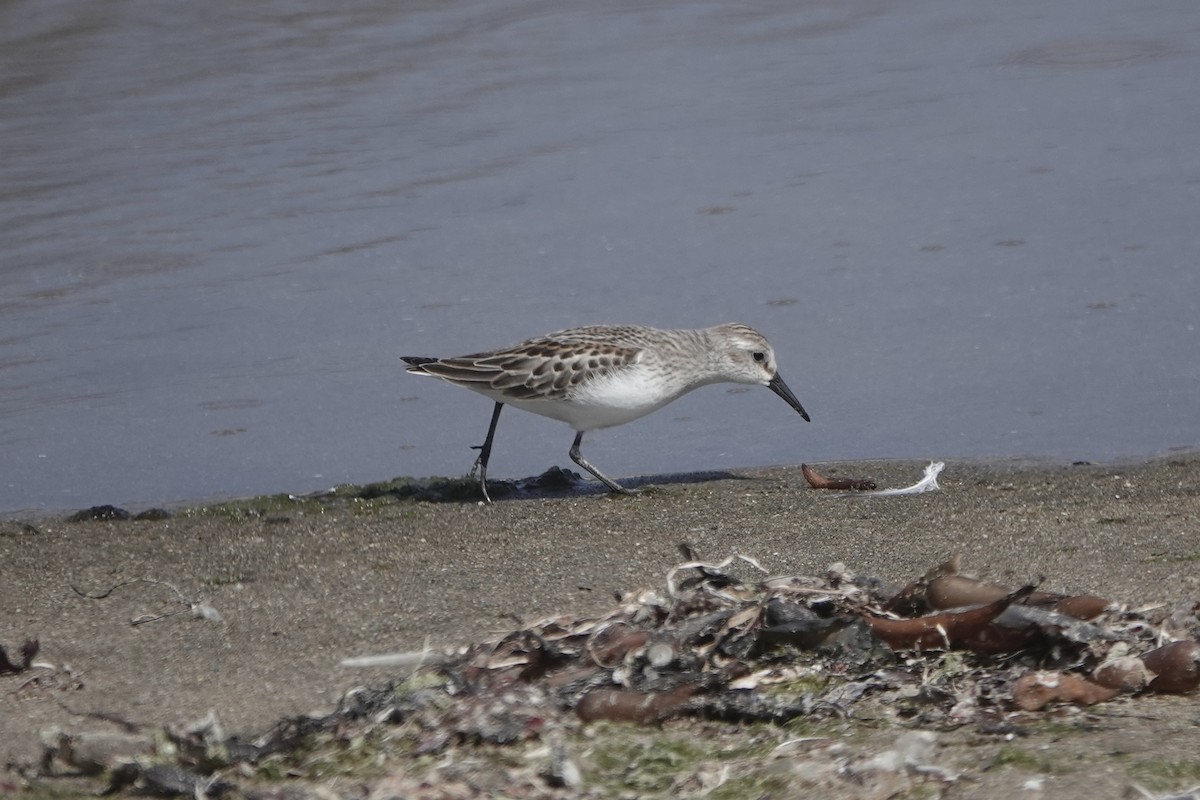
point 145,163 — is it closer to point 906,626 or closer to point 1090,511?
point 1090,511

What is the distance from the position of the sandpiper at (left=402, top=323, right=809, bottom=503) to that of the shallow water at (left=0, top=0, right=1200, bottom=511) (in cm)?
33

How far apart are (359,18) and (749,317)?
6.76 metres

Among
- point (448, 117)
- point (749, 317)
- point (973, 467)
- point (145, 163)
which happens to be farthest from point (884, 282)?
point (145, 163)

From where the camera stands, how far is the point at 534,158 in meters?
9.80

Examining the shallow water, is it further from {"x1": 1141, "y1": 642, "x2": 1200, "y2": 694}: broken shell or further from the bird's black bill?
{"x1": 1141, "y1": 642, "x2": 1200, "y2": 694}: broken shell

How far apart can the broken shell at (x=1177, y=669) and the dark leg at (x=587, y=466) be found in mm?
3210

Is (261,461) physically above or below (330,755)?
below

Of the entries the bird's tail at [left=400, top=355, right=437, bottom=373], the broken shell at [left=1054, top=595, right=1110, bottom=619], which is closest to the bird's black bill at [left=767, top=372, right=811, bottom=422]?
the bird's tail at [left=400, top=355, right=437, bottom=373]

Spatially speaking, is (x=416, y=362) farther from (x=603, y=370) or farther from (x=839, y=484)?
(x=839, y=484)

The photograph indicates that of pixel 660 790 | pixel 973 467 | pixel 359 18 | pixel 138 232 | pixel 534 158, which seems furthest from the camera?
pixel 359 18

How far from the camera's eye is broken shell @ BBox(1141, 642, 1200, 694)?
10.9 feet

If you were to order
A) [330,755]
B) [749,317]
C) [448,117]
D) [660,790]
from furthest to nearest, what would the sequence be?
1. [448,117]
2. [749,317]
3. [330,755]
4. [660,790]

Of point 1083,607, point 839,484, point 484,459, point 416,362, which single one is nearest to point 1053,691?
point 1083,607

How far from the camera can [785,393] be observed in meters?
6.93
